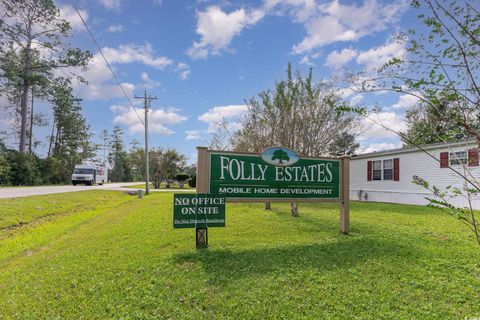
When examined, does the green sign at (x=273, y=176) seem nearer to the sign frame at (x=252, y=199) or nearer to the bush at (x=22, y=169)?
the sign frame at (x=252, y=199)

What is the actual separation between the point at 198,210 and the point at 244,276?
5.16ft

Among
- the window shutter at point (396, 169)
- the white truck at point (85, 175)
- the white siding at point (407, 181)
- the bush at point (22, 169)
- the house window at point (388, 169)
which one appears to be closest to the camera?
the white siding at point (407, 181)

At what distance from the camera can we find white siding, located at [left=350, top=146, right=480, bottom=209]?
11.8 m

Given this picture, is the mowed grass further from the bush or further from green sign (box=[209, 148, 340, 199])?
the bush

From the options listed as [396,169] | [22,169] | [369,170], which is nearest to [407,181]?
[396,169]

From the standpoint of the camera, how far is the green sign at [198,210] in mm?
4676

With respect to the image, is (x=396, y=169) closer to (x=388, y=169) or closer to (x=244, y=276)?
(x=388, y=169)

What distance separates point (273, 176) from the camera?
5434 millimetres

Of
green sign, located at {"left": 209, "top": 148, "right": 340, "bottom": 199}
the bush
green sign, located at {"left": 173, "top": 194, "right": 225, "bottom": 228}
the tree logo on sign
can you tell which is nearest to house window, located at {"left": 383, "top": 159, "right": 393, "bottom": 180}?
green sign, located at {"left": 209, "top": 148, "right": 340, "bottom": 199}

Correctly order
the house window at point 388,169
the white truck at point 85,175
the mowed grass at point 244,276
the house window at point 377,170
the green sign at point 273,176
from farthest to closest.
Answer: the white truck at point 85,175, the house window at point 377,170, the house window at point 388,169, the green sign at point 273,176, the mowed grass at point 244,276

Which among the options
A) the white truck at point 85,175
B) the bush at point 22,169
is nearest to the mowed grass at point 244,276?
the white truck at point 85,175

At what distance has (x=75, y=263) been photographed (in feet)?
13.3

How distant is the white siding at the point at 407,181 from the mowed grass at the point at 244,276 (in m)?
7.00

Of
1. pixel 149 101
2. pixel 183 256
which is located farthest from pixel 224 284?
pixel 149 101
